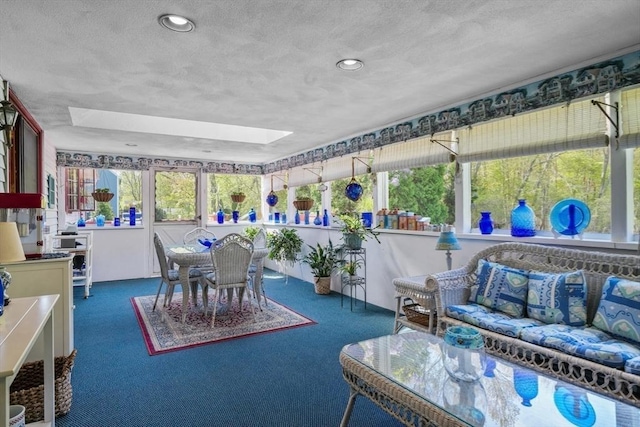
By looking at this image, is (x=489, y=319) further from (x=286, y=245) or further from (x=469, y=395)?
(x=286, y=245)

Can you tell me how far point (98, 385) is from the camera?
2.57m

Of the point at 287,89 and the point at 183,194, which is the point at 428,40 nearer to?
the point at 287,89

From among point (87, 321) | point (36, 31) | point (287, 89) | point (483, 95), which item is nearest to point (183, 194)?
point (87, 321)

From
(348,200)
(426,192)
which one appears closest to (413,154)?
(426,192)

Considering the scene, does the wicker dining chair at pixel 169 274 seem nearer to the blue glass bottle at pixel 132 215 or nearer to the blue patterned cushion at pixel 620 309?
the blue glass bottle at pixel 132 215

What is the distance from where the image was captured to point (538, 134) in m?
2.92

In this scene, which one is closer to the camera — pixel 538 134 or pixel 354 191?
pixel 538 134

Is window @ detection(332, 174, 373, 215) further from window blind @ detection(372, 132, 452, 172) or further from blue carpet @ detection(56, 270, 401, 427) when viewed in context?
blue carpet @ detection(56, 270, 401, 427)

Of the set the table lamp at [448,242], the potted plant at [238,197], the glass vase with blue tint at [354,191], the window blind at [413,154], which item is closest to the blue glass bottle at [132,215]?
the potted plant at [238,197]

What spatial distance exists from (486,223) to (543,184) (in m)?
0.56

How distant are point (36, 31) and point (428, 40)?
234cm

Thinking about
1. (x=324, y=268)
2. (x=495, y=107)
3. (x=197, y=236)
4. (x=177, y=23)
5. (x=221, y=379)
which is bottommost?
(x=221, y=379)

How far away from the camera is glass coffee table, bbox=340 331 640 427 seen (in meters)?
1.44

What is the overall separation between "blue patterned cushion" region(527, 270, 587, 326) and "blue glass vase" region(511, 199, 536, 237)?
612 mm
